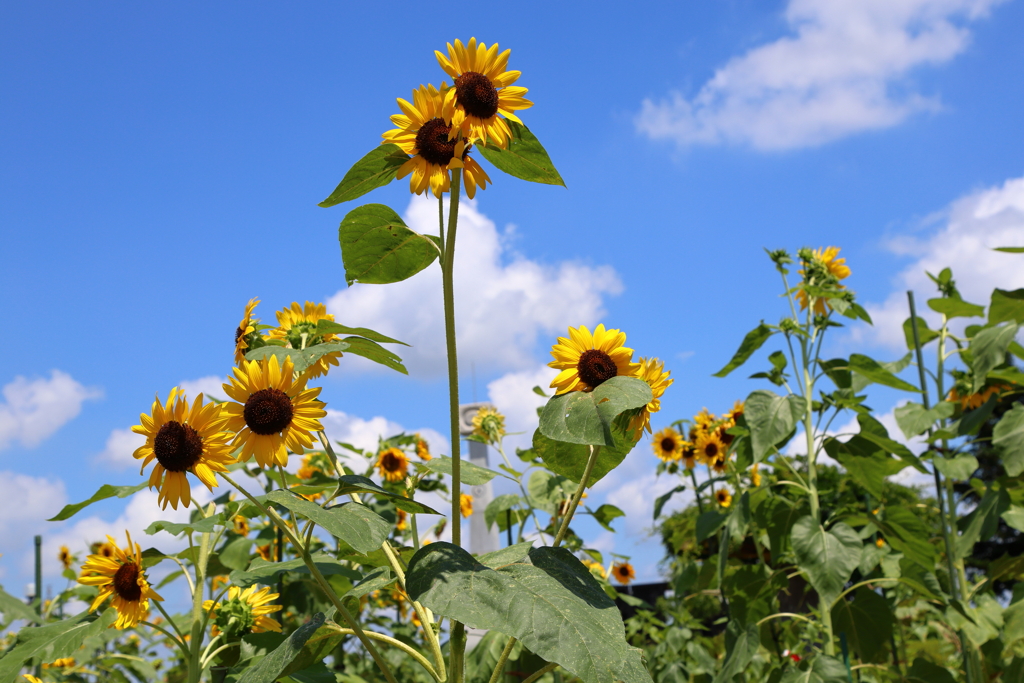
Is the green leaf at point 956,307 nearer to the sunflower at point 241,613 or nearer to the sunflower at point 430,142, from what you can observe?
the sunflower at point 430,142

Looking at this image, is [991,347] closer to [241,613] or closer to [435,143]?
[435,143]

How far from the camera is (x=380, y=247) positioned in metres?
1.07

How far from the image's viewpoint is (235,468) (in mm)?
2111

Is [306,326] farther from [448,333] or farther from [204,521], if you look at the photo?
[448,333]

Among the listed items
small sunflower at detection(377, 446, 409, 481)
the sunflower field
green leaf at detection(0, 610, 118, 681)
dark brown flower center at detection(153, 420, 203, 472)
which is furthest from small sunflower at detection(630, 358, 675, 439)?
small sunflower at detection(377, 446, 409, 481)

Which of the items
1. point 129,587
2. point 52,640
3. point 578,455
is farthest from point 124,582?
point 578,455

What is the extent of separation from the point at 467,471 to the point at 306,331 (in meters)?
0.67

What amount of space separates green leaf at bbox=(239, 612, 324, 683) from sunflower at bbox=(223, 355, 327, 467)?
0.88 feet

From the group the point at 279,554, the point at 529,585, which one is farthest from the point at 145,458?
the point at 279,554

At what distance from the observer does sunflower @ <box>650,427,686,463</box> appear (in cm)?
448

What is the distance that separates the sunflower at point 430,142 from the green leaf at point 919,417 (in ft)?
6.91

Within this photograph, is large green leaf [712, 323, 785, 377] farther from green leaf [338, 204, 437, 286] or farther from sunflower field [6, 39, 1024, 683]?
green leaf [338, 204, 437, 286]

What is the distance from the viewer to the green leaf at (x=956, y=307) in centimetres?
267

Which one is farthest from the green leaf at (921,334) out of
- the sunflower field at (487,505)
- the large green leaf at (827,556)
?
the large green leaf at (827,556)
